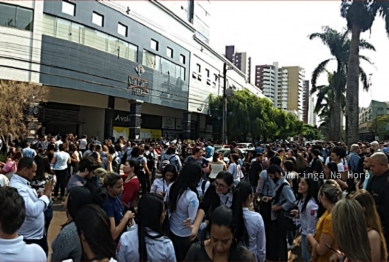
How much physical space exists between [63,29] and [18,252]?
Answer: 2339cm

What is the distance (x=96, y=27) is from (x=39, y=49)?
195 inches

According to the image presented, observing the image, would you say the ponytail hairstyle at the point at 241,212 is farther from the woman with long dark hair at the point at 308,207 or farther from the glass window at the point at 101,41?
the glass window at the point at 101,41

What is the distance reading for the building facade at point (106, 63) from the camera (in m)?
21.5

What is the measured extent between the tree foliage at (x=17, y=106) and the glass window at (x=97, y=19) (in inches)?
290

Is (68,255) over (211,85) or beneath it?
beneath

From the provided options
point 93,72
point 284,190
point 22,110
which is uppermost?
point 93,72

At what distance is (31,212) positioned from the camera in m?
3.58

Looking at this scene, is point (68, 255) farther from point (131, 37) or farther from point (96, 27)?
point (131, 37)

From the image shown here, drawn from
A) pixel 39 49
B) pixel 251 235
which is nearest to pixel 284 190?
pixel 251 235

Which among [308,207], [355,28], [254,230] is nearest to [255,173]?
[308,207]

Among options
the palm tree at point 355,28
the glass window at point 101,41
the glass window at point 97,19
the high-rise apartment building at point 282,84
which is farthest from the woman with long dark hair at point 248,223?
the high-rise apartment building at point 282,84

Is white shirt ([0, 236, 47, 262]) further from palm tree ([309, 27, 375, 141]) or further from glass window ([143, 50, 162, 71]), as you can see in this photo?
palm tree ([309, 27, 375, 141])

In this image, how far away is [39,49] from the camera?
21.9 meters

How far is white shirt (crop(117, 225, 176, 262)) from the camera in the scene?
277 centimetres
